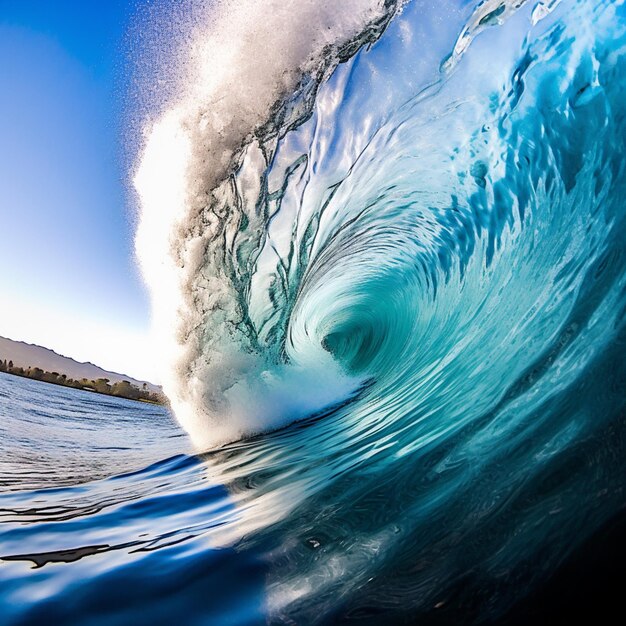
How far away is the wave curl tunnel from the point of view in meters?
1.70

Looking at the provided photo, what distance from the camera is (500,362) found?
140 inches

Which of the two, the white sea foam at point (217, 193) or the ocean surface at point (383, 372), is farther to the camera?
the white sea foam at point (217, 193)

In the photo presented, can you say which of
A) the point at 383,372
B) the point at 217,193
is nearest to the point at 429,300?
the point at 383,372

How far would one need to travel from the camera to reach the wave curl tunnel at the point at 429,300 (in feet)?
5.58

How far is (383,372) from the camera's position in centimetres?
910

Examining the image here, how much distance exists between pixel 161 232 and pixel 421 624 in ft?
18.7

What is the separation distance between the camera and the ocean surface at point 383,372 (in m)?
1.53

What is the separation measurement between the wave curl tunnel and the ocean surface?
0.02 m

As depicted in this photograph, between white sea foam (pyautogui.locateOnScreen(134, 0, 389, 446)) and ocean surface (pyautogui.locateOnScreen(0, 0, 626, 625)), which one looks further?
white sea foam (pyautogui.locateOnScreen(134, 0, 389, 446))

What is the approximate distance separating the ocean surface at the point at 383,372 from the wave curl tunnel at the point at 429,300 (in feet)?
0.07

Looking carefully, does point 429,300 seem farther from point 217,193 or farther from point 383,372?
point 217,193

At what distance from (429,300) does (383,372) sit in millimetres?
1874

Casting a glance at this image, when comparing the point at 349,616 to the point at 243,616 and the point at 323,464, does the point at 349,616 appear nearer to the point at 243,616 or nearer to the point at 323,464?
the point at 243,616

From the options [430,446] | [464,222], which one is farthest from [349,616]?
[464,222]
